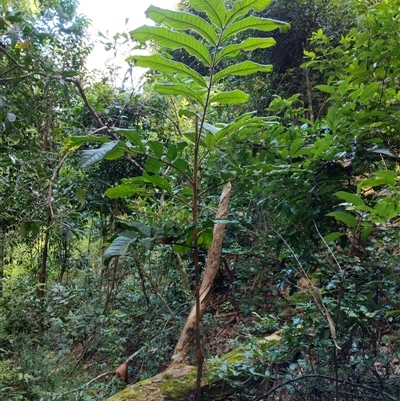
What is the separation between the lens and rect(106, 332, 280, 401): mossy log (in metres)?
1.81

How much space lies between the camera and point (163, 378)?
202 cm

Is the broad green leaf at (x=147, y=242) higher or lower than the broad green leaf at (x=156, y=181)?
lower

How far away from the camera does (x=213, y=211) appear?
2068mm

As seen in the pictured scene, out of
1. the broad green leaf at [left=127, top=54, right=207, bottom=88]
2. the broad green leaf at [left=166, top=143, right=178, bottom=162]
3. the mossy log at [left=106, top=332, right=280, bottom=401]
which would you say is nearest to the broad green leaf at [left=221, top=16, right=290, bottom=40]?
the broad green leaf at [left=127, top=54, right=207, bottom=88]

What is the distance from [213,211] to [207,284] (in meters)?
0.73

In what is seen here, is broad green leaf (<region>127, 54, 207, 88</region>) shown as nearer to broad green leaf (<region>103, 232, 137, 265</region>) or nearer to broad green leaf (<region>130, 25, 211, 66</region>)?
broad green leaf (<region>130, 25, 211, 66</region>)

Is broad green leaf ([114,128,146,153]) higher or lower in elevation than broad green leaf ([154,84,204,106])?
lower

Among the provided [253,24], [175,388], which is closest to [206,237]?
[253,24]

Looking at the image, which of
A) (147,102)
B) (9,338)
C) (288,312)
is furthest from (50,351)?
(147,102)

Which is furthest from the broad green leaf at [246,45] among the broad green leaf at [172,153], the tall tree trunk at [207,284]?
the tall tree trunk at [207,284]

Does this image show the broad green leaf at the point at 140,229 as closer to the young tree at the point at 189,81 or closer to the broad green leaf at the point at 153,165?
the young tree at the point at 189,81

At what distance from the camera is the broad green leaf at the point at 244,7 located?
0.76m

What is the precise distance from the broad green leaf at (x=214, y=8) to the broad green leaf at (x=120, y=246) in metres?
0.55

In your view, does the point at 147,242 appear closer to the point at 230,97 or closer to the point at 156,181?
the point at 156,181
